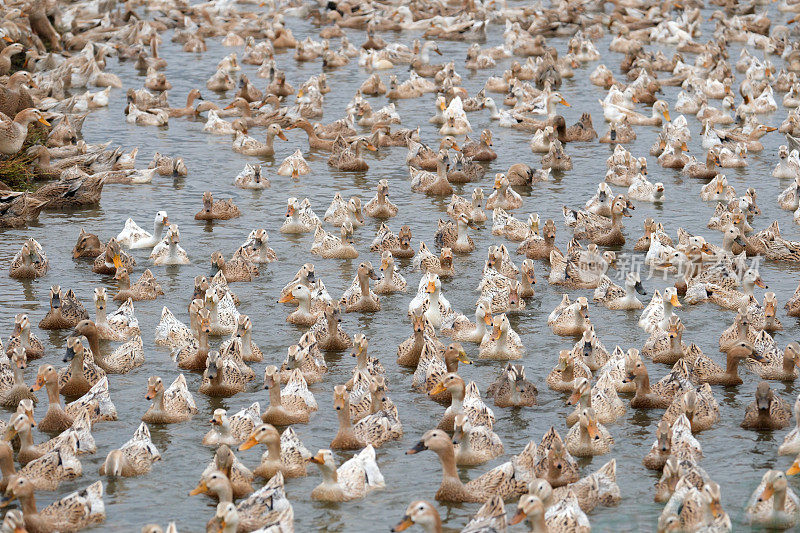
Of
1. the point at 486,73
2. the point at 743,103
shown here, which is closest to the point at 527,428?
the point at 743,103

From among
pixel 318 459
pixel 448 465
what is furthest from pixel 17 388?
pixel 448 465

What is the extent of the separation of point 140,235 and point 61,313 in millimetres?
3958

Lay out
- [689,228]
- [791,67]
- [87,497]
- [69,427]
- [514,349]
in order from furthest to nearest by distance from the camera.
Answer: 1. [791,67]
2. [689,228]
3. [514,349]
4. [69,427]
5. [87,497]

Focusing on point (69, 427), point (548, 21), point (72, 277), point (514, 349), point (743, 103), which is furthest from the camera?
A: point (548, 21)

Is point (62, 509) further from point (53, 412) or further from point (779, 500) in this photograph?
point (779, 500)

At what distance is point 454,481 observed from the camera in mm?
13406

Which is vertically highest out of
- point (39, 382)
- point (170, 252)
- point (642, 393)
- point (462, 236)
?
point (642, 393)

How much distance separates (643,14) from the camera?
137 ft

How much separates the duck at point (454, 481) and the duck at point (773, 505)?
8.26 feet

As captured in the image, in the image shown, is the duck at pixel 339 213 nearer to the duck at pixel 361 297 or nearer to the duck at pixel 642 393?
the duck at pixel 361 297

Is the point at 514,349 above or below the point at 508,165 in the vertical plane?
above

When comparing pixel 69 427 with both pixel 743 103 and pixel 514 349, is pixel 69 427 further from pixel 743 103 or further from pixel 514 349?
pixel 743 103

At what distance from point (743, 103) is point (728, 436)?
58.6 ft

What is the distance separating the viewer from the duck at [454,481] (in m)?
13.4
